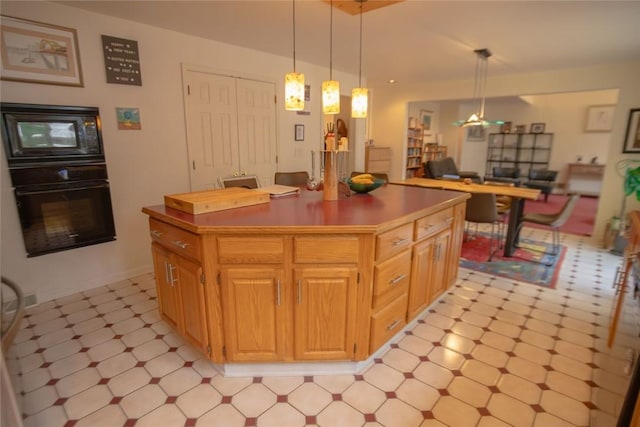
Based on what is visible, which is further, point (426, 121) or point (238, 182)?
point (426, 121)

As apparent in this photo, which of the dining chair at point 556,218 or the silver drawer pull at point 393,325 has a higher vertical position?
the dining chair at point 556,218

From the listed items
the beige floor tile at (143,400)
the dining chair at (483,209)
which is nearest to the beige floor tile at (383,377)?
the beige floor tile at (143,400)

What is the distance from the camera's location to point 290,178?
3.65 metres

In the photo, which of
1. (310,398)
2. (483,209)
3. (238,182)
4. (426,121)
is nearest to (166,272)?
(310,398)

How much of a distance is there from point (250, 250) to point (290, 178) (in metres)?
2.04

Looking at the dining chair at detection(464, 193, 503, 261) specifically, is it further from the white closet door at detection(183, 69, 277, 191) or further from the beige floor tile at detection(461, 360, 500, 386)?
the white closet door at detection(183, 69, 277, 191)

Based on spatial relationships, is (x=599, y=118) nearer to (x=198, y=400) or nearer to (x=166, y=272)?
(x=166, y=272)

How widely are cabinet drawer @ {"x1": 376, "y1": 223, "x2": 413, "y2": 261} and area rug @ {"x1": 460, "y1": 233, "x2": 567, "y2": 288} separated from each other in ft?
6.49

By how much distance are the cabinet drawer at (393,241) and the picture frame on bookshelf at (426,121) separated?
693cm

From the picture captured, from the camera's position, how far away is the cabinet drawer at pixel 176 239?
1743 mm

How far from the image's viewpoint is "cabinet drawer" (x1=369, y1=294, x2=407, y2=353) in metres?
1.93

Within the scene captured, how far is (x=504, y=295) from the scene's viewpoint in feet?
9.93

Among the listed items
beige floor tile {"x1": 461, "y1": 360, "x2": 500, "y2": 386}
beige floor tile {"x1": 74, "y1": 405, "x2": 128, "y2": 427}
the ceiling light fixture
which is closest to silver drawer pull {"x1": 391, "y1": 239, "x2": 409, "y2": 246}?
beige floor tile {"x1": 461, "y1": 360, "x2": 500, "y2": 386}

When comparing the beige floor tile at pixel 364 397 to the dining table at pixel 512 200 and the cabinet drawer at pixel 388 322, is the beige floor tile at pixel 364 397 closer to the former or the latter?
the cabinet drawer at pixel 388 322
